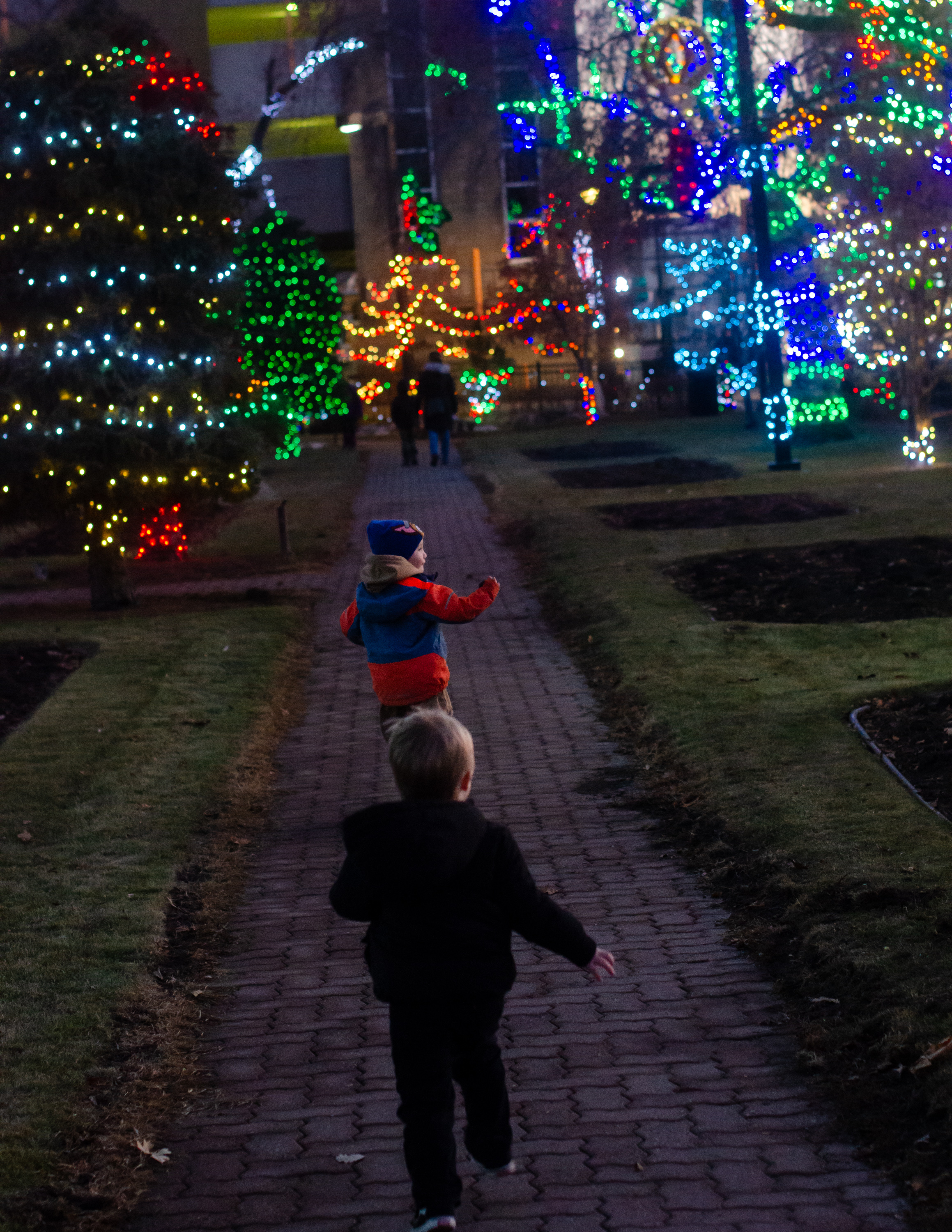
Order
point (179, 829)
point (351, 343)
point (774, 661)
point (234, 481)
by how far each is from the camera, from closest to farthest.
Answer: point (179, 829) → point (774, 661) → point (234, 481) → point (351, 343)

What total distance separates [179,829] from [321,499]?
57.7 ft

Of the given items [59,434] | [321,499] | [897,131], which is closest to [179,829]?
[59,434]

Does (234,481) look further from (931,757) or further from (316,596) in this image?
(931,757)

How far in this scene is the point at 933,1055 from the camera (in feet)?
14.1

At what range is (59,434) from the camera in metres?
13.8

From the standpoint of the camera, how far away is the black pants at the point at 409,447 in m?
30.1

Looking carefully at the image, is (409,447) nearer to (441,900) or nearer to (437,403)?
(437,403)

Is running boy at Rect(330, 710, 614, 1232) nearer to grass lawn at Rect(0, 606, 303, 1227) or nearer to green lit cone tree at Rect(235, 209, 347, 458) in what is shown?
grass lawn at Rect(0, 606, 303, 1227)

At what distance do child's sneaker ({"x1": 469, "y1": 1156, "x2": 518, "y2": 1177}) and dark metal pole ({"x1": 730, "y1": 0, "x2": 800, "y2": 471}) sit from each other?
20.6m

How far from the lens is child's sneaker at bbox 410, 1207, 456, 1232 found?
370 cm

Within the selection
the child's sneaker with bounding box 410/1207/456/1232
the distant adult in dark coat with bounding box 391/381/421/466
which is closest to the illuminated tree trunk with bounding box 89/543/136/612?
the child's sneaker with bounding box 410/1207/456/1232

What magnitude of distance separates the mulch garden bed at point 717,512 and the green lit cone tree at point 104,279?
20.4 feet

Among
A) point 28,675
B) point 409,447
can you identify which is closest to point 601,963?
point 28,675

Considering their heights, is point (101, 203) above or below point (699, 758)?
above
